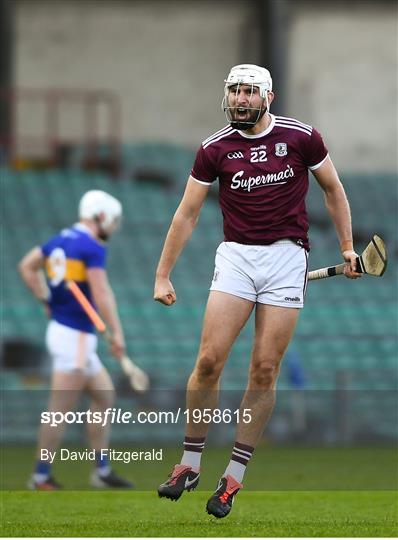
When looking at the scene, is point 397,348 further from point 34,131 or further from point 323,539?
point 323,539

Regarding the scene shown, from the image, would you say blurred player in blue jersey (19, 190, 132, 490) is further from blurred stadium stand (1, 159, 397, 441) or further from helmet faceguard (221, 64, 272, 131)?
blurred stadium stand (1, 159, 397, 441)

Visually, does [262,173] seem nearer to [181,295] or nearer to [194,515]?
[194,515]

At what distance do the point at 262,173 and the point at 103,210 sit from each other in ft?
10.2

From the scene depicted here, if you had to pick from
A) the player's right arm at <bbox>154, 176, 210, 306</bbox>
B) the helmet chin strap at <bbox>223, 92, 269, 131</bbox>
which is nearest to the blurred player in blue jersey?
the player's right arm at <bbox>154, 176, 210, 306</bbox>

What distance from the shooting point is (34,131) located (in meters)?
22.6

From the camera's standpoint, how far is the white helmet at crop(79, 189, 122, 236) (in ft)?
33.4

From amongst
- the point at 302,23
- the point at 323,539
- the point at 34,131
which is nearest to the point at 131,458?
the point at 323,539

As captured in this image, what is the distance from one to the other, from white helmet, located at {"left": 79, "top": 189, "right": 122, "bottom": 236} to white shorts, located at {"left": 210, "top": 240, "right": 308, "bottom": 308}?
2951mm

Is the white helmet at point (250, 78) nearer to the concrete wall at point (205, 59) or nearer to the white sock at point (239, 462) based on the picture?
the white sock at point (239, 462)

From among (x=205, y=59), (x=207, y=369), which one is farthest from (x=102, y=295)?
(x=205, y=59)

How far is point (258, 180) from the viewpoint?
7246mm

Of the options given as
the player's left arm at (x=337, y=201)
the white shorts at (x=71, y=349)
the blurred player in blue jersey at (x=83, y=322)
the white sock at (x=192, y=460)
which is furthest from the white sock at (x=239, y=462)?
the white shorts at (x=71, y=349)

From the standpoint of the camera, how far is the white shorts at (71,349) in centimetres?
1009

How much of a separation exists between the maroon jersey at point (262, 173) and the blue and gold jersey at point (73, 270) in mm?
2869
